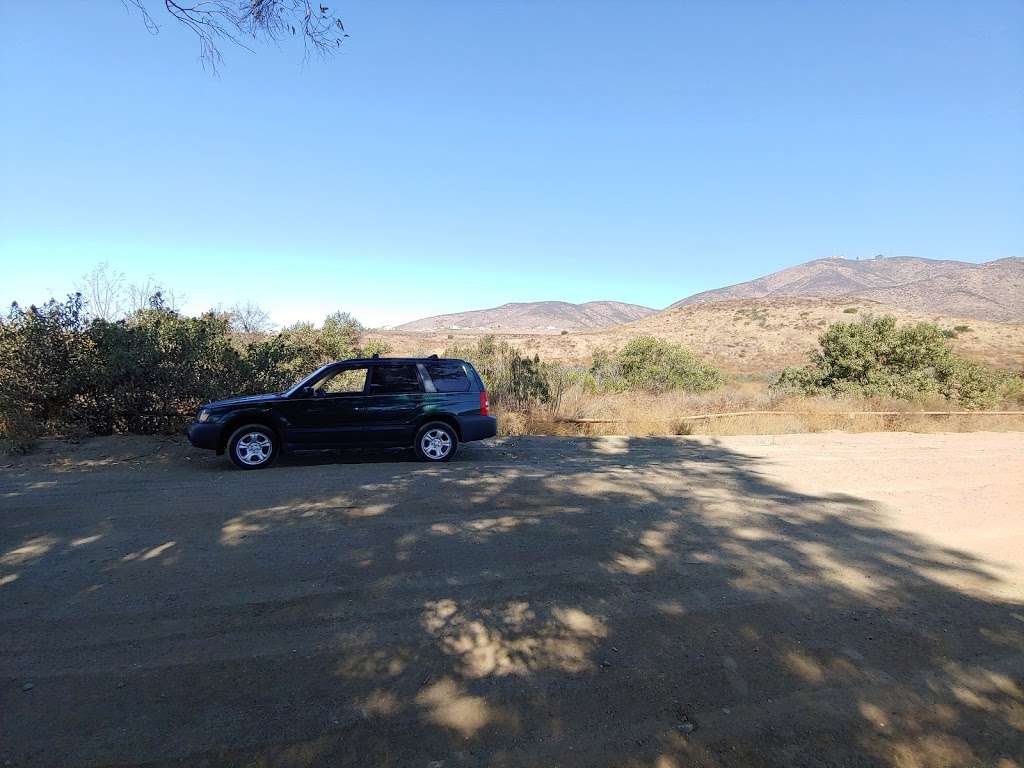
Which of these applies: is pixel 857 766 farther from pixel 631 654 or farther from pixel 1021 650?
pixel 1021 650

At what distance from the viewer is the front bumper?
848cm

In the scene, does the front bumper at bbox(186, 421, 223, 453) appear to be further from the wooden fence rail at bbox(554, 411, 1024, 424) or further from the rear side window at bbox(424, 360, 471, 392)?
the wooden fence rail at bbox(554, 411, 1024, 424)

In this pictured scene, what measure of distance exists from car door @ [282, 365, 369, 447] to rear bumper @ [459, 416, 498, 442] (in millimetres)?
1618

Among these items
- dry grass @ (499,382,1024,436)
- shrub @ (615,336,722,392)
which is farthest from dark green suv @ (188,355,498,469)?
shrub @ (615,336,722,392)

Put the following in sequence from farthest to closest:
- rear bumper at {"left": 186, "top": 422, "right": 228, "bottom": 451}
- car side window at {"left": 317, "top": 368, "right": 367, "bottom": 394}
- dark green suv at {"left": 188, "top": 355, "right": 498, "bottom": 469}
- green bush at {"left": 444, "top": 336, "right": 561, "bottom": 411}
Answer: green bush at {"left": 444, "top": 336, "right": 561, "bottom": 411}
car side window at {"left": 317, "top": 368, "right": 367, "bottom": 394}
dark green suv at {"left": 188, "top": 355, "right": 498, "bottom": 469}
rear bumper at {"left": 186, "top": 422, "right": 228, "bottom": 451}

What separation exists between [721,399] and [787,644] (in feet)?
54.3

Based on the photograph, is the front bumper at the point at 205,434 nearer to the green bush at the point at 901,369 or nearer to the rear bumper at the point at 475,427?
the rear bumper at the point at 475,427

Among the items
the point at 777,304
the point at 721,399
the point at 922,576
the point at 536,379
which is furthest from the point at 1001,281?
the point at 922,576

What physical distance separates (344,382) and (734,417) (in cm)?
1100

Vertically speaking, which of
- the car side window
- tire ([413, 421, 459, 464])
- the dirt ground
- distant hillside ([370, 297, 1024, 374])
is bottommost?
the dirt ground

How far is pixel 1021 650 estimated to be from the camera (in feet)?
12.3

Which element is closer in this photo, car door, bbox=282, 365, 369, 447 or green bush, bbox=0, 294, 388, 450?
car door, bbox=282, 365, 369, 447

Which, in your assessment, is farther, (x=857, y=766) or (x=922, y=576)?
(x=922, y=576)

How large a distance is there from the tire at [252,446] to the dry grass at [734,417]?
19.6 ft
